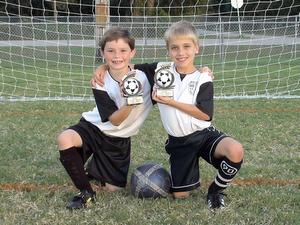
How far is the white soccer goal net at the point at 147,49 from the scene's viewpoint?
9.91m

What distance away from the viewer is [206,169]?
438 cm

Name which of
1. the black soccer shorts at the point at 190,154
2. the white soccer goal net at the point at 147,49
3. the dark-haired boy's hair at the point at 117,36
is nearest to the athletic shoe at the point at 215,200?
the black soccer shorts at the point at 190,154

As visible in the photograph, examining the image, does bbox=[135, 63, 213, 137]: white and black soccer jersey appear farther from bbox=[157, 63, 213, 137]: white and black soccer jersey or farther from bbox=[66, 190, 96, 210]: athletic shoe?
bbox=[66, 190, 96, 210]: athletic shoe

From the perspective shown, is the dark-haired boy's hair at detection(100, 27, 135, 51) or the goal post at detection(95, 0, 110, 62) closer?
the dark-haired boy's hair at detection(100, 27, 135, 51)

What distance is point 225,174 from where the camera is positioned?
3.50 meters

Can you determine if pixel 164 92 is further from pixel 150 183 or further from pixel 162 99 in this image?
pixel 150 183

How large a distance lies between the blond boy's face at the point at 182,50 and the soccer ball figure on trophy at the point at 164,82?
0.26 metres

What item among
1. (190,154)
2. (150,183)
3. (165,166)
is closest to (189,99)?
(190,154)

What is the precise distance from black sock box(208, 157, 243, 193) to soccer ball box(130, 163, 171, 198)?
0.32m

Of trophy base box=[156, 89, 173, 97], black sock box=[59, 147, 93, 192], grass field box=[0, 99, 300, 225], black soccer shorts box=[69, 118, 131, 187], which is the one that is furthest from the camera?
black soccer shorts box=[69, 118, 131, 187]

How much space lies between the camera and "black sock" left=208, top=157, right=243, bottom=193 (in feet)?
11.4

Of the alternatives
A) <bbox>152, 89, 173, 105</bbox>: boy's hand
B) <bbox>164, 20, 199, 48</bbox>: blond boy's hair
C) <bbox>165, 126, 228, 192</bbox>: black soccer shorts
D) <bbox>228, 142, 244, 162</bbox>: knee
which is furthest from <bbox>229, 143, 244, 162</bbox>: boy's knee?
<bbox>164, 20, 199, 48</bbox>: blond boy's hair

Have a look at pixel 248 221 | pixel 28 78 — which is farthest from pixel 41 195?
pixel 28 78

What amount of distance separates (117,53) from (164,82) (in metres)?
0.52
